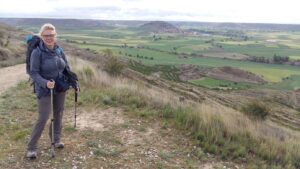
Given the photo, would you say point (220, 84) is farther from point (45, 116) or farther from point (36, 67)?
point (36, 67)

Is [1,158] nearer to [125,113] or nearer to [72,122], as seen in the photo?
[72,122]

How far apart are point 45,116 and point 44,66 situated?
0.72 meters

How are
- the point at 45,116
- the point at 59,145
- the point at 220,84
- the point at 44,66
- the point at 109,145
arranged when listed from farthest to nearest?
the point at 220,84 → the point at 109,145 → the point at 59,145 → the point at 45,116 → the point at 44,66

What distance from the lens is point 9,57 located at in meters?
24.9

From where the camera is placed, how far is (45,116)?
521 cm

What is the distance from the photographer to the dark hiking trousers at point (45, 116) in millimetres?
5199

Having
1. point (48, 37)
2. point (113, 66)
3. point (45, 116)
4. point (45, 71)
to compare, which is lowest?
point (113, 66)

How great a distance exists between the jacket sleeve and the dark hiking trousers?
Result: 316 mm

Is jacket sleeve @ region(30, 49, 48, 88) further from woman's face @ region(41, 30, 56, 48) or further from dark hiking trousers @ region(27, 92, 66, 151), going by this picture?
dark hiking trousers @ region(27, 92, 66, 151)

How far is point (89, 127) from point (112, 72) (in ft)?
31.4

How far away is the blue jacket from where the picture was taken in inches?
194

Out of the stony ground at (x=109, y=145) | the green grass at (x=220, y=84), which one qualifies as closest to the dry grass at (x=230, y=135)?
the stony ground at (x=109, y=145)

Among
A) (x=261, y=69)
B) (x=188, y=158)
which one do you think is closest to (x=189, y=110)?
(x=188, y=158)

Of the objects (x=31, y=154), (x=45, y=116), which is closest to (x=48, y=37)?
(x=45, y=116)
